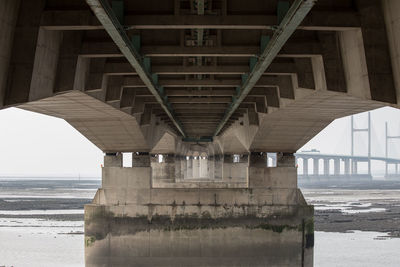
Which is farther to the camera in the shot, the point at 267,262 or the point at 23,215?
the point at 23,215

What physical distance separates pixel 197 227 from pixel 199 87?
13.7 m

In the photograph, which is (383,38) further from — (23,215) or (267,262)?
(23,215)

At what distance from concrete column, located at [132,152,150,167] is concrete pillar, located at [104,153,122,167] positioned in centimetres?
91

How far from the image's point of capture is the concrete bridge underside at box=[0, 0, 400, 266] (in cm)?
1161

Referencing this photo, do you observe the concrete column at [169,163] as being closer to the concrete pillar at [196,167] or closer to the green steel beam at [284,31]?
the green steel beam at [284,31]

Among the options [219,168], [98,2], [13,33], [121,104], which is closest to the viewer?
[98,2]

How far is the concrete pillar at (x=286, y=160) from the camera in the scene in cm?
3803

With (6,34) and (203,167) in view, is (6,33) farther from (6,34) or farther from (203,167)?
(203,167)

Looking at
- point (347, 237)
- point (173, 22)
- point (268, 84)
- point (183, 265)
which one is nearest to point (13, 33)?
point (173, 22)

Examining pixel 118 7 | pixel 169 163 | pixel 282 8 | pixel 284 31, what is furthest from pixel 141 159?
pixel 169 163

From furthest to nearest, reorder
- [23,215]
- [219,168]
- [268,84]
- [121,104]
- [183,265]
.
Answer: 1. [219,168]
2. [23,215]
3. [183,265]
4. [121,104]
5. [268,84]

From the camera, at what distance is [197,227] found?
1348 inches

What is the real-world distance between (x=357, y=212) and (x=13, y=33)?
64064 mm

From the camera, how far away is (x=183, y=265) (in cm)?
3291
